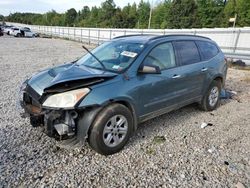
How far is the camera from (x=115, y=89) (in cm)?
341

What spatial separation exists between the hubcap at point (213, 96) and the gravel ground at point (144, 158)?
2.14ft

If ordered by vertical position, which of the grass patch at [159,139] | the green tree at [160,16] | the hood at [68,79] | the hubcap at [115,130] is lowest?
the grass patch at [159,139]

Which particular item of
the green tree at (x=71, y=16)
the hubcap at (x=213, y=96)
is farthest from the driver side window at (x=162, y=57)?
the green tree at (x=71, y=16)

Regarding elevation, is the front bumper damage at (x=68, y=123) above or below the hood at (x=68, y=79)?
below

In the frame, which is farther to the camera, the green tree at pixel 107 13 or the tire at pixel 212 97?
the green tree at pixel 107 13

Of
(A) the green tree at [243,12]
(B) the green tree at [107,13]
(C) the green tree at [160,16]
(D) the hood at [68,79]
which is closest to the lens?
(D) the hood at [68,79]

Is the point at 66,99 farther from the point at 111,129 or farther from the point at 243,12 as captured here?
the point at 243,12

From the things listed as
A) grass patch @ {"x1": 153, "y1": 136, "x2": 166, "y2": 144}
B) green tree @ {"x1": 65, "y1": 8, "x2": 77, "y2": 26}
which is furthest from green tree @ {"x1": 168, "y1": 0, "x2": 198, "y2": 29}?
green tree @ {"x1": 65, "y1": 8, "x2": 77, "y2": 26}

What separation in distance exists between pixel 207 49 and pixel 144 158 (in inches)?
123

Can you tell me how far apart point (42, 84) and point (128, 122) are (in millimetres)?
1456

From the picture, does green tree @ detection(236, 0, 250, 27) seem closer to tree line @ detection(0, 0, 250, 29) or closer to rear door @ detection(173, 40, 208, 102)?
tree line @ detection(0, 0, 250, 29)

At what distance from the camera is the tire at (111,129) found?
3.28m

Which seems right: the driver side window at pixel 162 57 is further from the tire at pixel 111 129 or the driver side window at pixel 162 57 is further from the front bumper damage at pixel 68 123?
the front bumper damage at pixel 68 123

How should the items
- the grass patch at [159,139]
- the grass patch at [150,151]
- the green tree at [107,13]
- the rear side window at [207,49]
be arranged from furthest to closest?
the green tree at [107,13], the rear side window at [207,49], the grass patch at [159,139], the grass patch at [150,151]
